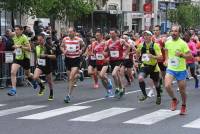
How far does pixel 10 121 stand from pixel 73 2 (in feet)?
60.6

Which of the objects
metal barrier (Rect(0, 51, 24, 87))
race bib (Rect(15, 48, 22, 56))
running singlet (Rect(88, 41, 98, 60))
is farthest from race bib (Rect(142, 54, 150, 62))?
metal barrier (Rect(0, 51, 24, 87))

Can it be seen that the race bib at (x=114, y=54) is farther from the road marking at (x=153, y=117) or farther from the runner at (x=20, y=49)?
the road marking at (x=153, y=117)

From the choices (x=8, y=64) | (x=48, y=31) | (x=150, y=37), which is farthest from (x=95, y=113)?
(x=48, y=31)

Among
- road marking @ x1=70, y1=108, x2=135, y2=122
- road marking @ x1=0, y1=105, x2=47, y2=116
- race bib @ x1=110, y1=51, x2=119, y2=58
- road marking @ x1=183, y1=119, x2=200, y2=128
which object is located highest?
race bib @ x1=110, y1=51, x2=119, y2=58

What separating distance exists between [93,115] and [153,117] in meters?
1.31

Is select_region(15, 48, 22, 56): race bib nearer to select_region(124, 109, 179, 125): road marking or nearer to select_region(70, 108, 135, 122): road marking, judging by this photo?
select_region(70, 108, 135, 122): road marking

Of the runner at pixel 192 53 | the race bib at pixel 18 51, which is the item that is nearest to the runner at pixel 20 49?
the race bib at pixel 18 51

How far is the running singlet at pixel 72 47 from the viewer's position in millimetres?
15492

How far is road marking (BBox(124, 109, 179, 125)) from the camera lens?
11484 mm

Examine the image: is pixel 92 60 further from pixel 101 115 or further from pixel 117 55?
pixel 101 115

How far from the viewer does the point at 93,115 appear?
12.5m

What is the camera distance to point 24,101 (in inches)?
612

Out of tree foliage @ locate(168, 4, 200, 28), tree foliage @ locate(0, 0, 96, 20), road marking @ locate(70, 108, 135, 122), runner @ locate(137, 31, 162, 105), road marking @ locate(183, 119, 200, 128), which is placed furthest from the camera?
tree foliage @ locate(168, 4, 200, 28)

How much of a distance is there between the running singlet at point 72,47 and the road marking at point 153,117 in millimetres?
3248
